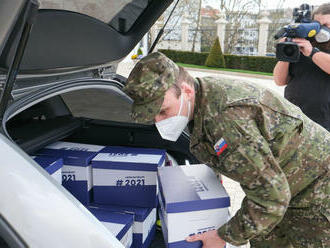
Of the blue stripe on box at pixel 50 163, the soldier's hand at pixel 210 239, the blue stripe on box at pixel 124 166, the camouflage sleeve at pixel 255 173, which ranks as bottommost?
the soldier's hand at pixel 210 239

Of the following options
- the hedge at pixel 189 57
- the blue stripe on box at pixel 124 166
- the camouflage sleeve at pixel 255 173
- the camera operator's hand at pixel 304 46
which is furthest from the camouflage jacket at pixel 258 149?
the hedge at pixel 189 57

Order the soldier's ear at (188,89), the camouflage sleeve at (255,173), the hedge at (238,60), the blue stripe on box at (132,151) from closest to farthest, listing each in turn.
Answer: the camouflage sleeve at (255,173)
the soldier's ear at (188,89)
the blue stripe on box at (132,151)
the hedge at (238,60)

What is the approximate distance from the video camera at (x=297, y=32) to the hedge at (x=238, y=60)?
13450 mm

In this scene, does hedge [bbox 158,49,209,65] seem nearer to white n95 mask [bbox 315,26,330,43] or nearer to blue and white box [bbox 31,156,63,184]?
white n95 mask [bbox 315,26,330,43]

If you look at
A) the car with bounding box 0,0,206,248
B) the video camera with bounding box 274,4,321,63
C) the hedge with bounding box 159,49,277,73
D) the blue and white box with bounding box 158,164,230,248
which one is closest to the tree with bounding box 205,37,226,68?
the hedge with bounding box 159,49,277,73

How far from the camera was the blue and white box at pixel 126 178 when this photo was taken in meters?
1.62

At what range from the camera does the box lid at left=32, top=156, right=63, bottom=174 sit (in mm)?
1423

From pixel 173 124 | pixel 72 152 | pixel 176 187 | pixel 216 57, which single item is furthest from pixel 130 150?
pixel 216 57

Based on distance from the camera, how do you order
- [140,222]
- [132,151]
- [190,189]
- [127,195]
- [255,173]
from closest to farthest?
[255,173], [190,189], [140,222], [127,195], [132,151]

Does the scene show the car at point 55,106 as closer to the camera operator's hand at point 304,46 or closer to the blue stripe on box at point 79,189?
the blue stripe on box at point 79,189

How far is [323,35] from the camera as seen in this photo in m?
1.85

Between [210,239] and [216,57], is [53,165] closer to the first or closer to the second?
[210,239]

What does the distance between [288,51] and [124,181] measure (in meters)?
1.14

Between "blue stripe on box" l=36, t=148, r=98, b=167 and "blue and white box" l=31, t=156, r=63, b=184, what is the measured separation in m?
0.09
